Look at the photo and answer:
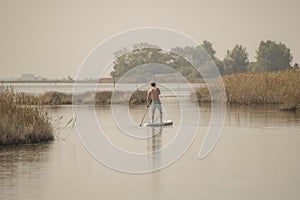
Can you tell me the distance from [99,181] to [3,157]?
414cm

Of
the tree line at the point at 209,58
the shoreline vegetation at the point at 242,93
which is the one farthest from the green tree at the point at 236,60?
the shoreline vegetation at the point at 242,93

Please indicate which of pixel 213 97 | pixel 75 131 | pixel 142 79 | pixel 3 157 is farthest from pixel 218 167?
pixel 142 79

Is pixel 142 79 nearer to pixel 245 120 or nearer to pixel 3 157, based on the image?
pixel 245 120

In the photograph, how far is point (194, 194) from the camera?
11.8 meters

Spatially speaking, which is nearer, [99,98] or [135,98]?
[135,98]

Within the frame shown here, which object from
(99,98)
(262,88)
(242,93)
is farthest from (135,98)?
(262,88)

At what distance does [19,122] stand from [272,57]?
130759mm

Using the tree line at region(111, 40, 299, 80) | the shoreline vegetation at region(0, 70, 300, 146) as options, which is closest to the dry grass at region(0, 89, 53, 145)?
the shoreline vegetation at region(0, 70, 300, 146)

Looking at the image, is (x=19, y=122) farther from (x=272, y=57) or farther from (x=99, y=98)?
(x=272, y=57)

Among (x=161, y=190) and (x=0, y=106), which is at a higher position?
(x=0, y=106)

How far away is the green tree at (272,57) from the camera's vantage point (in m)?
146

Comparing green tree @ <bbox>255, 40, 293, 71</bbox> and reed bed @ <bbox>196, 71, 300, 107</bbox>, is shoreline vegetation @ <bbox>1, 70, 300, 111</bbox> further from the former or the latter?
green tree @ <bbox>255, 40, 293, 71</bbox>

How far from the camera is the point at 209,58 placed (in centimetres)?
15212

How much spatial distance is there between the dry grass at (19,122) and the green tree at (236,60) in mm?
129117
